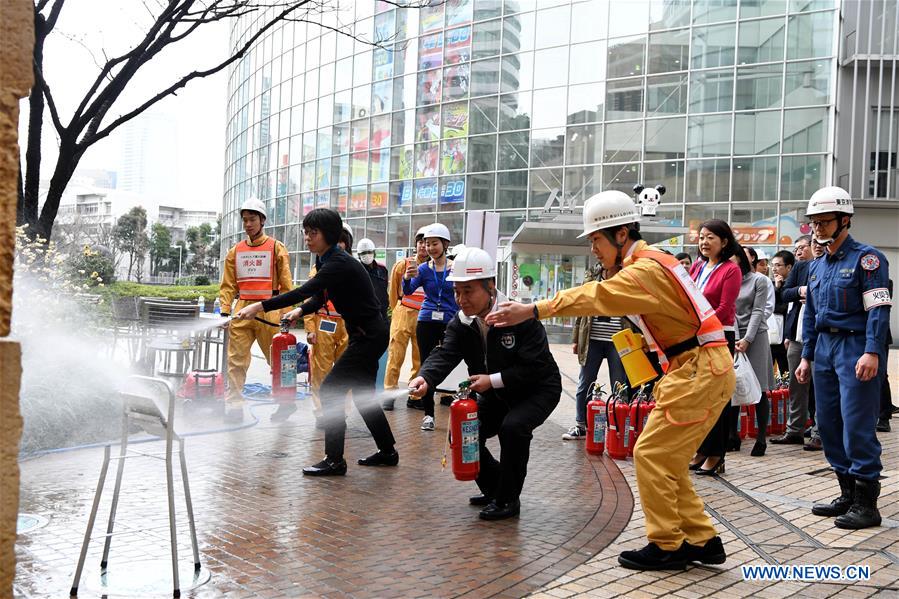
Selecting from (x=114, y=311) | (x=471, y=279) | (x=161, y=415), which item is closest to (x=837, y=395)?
(x=471, y=279)

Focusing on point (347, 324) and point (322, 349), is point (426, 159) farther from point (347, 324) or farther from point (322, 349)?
point (347, 324)

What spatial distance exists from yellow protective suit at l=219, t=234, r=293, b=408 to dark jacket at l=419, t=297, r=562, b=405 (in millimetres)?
3872

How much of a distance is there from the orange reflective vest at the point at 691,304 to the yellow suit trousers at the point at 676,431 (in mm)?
75

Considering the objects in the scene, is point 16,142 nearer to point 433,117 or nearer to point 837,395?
point 837,395

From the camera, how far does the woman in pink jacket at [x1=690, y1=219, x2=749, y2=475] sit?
7051 millimetres

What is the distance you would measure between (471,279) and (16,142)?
3.92m

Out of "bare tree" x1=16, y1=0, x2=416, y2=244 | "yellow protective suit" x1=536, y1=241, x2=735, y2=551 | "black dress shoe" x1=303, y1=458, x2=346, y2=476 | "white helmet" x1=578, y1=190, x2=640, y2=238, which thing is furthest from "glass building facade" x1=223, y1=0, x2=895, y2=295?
"yellow protective suit" x1=536, y1=241, x2=735, y2=551

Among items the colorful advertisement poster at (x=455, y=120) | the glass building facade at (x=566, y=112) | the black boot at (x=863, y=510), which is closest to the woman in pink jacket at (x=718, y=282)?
the black boot at (x=863, y=510)

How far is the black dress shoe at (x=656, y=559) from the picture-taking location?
182 inches

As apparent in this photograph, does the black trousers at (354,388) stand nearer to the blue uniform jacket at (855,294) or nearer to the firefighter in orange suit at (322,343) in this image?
the firefighter in orange suit at (322,343)

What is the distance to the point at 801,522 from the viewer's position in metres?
5.76

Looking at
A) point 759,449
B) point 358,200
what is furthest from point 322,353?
point 358,200

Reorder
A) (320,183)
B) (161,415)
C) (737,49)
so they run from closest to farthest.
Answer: (161,415), (737,49), (320,183)

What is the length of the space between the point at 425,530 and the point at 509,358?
1.32 metres
